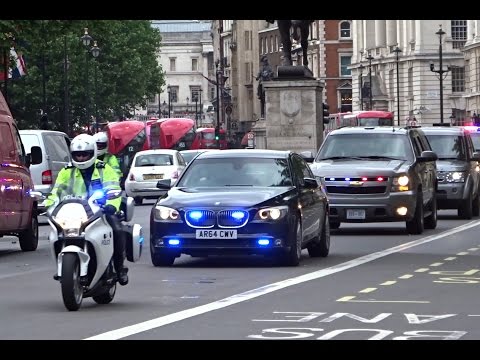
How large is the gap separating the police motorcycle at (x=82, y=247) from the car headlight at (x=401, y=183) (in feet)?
43.6

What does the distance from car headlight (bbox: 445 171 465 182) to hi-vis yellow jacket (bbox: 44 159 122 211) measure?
774 inches

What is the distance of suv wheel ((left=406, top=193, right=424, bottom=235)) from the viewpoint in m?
29.3

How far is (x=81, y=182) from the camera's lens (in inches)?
653

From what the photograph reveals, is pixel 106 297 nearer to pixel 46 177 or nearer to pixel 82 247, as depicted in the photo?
pixel 82 247

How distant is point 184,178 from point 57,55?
3227 inches

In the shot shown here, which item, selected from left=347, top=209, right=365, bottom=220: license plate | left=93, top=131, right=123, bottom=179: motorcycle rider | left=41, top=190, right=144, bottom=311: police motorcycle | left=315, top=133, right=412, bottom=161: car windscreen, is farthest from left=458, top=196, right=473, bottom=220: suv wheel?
left=41, top=190, right=144, bottom=311: police motorcycle

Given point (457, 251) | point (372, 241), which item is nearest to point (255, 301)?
point (457, 251)

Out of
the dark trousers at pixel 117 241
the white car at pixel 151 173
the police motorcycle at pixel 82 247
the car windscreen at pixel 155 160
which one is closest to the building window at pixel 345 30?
the car windscreen at pixel 155 160

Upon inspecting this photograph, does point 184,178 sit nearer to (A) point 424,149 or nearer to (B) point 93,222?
(B) point 93,222

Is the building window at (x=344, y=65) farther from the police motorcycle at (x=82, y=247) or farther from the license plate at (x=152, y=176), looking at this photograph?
the police motorcycle at (x=82, y=247)

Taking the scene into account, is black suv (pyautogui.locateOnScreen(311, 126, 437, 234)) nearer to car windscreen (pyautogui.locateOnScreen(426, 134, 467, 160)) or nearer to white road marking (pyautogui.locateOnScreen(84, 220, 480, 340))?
white road marking (pyautogui.locateOnScreen(84, 220, 480, 340))

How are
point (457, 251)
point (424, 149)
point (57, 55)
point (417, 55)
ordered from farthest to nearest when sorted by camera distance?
1. point (417, 55)
2. point (57, 55)
3. point (424, 149)
4. point (457, 251)

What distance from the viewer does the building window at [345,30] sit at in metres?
164
